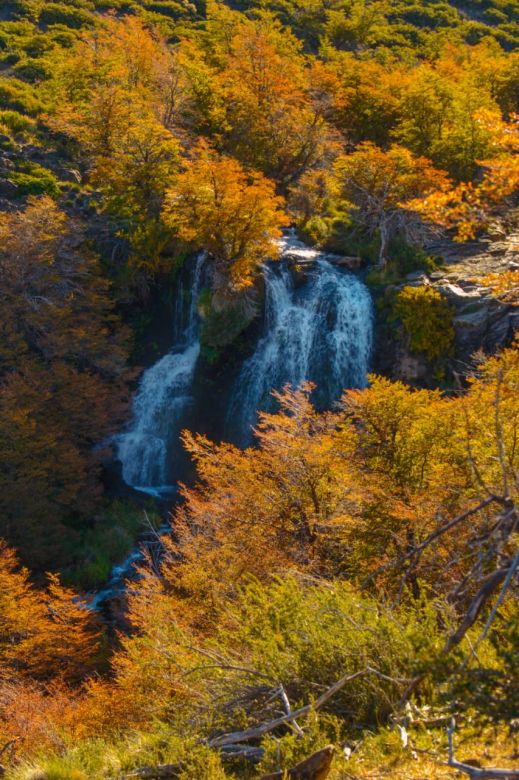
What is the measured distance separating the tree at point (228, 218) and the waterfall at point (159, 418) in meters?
2.13

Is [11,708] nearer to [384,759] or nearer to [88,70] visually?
[384,759]

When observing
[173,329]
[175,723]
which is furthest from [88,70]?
[175,723]

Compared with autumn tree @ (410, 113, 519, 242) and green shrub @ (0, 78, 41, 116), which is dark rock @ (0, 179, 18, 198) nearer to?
green shrub @ (0, 78, 41, 116)

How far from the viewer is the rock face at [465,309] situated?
16.5 meters

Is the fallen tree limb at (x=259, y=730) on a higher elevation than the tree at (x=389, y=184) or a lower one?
lower

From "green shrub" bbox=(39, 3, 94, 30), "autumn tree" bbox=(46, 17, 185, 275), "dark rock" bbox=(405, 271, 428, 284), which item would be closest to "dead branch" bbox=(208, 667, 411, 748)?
"dark rock" bbox=(405, 271, 428, 284)

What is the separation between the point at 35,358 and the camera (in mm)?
18469

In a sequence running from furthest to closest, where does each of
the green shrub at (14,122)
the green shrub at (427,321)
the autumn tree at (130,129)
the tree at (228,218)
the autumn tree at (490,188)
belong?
1. the green shrub at (14,122)
2. the autumn tree at (130,129)
3. the tree at (228,218)
4. the green shrub at (427,321)
5. the autumn tree at (490,188)

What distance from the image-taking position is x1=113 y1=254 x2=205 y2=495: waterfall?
1947 centimetres

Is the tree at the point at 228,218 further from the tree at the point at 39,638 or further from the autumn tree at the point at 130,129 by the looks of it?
the tree at the point at 39,638

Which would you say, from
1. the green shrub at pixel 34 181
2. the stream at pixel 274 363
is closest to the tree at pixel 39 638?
the stream at pixel 274 363

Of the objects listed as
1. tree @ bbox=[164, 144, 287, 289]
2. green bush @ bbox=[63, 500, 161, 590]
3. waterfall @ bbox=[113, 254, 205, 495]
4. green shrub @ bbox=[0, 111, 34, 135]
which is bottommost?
green bush @ bbox=[63, 500, 161, 590]

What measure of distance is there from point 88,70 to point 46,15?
56.1ft

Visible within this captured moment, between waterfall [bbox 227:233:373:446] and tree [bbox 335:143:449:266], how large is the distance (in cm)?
225
